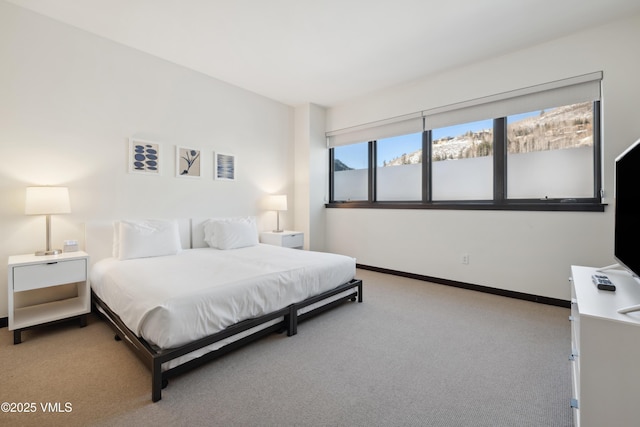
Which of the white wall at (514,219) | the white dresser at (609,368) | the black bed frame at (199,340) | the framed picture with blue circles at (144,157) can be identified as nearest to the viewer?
the white dresser at (609,368)

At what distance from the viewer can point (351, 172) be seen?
16.9ft

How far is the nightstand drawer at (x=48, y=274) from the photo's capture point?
2244mm

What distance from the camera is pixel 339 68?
3689mm

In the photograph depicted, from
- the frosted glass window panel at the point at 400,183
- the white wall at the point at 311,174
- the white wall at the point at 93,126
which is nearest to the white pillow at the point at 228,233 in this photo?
the white wall at the point at 93,126

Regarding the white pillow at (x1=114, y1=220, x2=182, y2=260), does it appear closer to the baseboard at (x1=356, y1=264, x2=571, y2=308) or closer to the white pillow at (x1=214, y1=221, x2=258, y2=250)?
the white pillow at (x1=214, y1=221, x2=258, y2=250)

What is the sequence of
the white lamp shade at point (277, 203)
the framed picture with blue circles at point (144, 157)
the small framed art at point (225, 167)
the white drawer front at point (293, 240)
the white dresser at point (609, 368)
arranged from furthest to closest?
1. the white lamp shade at point (277, 203)
2. the white drawer front at point (293, 240)
3. the small framed art at point (225, 167)
4. the framed picture with blue circles at point (144, 157)
5. the white dresser at point (609, 368)

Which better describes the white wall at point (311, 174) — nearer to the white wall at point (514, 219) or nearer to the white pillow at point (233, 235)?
the white wall at point (514, 219)

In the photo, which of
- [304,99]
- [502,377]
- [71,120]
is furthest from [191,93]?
[502,377]

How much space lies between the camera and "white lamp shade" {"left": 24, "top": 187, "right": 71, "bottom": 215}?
7.95ft

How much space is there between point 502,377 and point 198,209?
361 cm

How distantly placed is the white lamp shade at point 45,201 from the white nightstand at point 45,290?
1.30ft

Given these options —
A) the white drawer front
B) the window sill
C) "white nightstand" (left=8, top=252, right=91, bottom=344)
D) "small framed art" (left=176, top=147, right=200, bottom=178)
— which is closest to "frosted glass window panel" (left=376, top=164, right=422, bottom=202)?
the window sill

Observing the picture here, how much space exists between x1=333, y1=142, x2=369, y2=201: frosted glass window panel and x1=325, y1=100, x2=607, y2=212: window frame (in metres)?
0.12

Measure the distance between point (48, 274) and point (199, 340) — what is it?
1.62 metres
